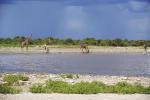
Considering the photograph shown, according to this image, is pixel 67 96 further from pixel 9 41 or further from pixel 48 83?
pixel 9 41

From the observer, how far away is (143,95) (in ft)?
47.5

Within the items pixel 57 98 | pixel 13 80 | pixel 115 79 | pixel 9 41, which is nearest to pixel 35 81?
pixel 13 80

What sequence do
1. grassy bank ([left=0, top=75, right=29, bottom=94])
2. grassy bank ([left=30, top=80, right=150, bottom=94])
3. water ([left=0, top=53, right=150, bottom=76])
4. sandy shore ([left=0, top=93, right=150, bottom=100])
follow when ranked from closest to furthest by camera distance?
sandy shore ([left=0, top=93, right=150, bottom=100]) < grassy bank ([left=0, top=75, right=29, bottom=94]) < grassy bank ([left=30, top=80, right=150, bottom=94]) < water ([left=0, top=53, right=150, bottom=76])

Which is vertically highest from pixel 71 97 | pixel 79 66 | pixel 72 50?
pixel 71 97

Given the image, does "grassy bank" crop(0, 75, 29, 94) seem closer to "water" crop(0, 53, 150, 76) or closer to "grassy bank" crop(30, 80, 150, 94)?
"grassy bank" crop(30, 80, 150, 94)

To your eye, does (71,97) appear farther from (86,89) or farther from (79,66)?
(79,66)

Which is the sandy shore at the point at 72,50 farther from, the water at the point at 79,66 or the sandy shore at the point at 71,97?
the sandy shore at the point at 71,97

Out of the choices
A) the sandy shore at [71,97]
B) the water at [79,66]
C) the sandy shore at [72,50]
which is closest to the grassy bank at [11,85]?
the sandy shore at [71,97]

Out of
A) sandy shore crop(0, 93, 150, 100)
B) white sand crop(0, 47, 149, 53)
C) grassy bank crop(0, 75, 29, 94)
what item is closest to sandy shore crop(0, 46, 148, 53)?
white sand crop(0, 47, 149, 53)

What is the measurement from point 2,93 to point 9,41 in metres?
53.9

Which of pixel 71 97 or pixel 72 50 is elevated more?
pixel 71 97

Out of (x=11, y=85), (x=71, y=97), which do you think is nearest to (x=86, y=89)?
(x=71, y=97)

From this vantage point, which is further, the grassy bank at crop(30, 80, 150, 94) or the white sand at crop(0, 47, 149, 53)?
the white sand at crop(0, 47, 149, 53)

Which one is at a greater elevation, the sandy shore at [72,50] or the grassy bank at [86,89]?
the grassy bank at [86,89]
